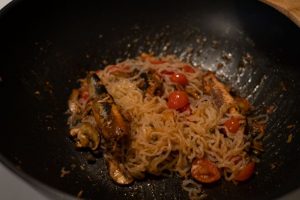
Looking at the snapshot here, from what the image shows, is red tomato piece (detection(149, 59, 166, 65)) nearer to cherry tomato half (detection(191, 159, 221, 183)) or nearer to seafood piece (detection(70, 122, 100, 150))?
seafood piece (detection(70, 122, 100, 150))

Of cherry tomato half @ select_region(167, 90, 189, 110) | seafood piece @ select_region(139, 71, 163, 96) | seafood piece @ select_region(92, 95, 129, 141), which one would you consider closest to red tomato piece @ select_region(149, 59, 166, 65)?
seafood piece @ select_region(139, 71, 163, 96)

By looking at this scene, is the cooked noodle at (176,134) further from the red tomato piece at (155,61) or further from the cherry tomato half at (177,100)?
the red tomato piece at (155,61)

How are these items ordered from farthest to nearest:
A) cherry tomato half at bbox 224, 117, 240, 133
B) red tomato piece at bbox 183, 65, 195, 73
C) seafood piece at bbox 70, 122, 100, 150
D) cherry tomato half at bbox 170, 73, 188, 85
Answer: red tomato piece at bbox 183, 65, 195, 73, cherry tomato half at bbox 170, 73, 188, 85, cherry tomato half at bbox 224, 117, 240, 133, seafood piece at bbox 70, 122, 100, 150

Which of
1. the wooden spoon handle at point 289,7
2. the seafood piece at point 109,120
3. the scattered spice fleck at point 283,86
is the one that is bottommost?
the scattered spice fleck at point 283,86

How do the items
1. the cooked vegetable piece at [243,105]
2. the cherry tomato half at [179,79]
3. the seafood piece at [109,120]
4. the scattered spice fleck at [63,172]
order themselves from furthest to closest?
the cherry tomato half at [179,79] < the cooked vegetable piece at [243,105] < the seafood piece at [109,120] < the scattered spice fleck at [63,172]

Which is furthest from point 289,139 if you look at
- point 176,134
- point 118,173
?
point 118,173

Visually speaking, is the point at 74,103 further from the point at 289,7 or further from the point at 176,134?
the point at 289,7

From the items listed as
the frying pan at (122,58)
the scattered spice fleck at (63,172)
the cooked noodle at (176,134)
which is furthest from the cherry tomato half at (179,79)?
the scattered spice fleck at (63,172)

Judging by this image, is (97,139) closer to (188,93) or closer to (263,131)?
(188,93)
